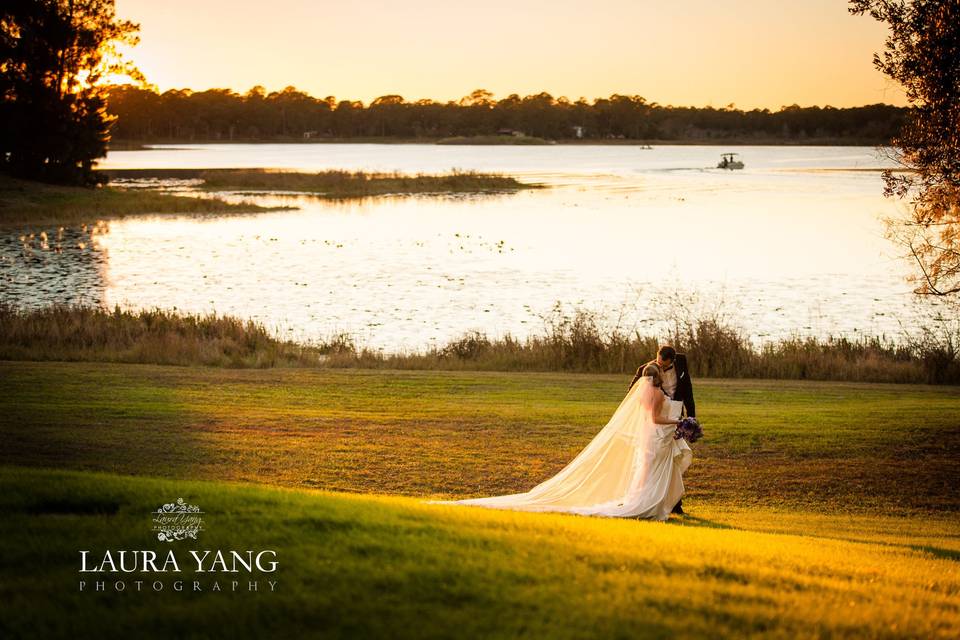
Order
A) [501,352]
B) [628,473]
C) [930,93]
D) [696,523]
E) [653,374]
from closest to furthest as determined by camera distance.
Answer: [696,523] < [653,374] < [628,473] < [930,93] < [501,352]

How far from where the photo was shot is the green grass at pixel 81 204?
243 feet

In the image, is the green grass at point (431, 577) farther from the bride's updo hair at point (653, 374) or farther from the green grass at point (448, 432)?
the green grass at point (448, 432)

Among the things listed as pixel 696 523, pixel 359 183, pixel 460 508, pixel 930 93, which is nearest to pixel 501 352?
pixel 930 93

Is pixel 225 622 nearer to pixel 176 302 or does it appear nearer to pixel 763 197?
pixel 176 302

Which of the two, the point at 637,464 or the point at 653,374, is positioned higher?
the point at 653,374

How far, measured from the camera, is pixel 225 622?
672cm

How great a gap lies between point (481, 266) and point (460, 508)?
4255 cm

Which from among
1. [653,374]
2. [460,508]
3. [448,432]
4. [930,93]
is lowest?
[448,432]

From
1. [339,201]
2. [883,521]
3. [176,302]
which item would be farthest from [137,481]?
[339,201]

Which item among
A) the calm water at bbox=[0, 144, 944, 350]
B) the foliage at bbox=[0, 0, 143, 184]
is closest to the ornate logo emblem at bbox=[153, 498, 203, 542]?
the calm water at bbox=[0, 144, 944, 350]

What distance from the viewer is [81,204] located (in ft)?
261

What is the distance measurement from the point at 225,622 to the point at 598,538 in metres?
3.96

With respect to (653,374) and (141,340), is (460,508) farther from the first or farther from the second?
(141,340)

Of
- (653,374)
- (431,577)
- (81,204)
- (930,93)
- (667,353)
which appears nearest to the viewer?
(431,577)
